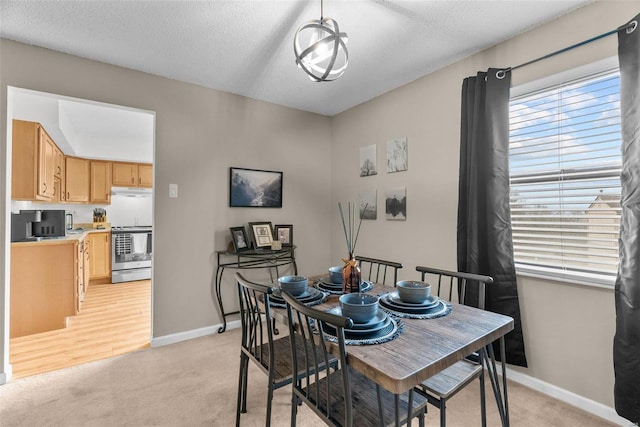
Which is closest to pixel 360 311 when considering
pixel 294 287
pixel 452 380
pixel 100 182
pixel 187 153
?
pixel 294 287

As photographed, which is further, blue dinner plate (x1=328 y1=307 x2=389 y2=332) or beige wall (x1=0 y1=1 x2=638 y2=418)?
beige wall (x1=0 y1=1 x2=638 y2=418)

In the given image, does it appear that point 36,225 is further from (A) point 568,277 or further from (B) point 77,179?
(A) point 568,277

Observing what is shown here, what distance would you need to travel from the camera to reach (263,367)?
62.4 inches

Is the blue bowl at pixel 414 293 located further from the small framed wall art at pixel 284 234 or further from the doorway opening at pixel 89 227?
the doorway opening at pixel 89 227

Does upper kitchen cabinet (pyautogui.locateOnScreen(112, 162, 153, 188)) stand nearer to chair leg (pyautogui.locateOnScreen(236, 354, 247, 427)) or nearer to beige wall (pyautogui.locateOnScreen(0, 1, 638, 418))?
beige wall (pyautogui.locateOnScreen(0, 1, 638, 418))

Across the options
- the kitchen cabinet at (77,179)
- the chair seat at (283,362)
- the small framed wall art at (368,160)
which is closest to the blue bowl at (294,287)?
the chair seat at (283,362)

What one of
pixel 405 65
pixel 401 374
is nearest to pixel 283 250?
pixel 405 65

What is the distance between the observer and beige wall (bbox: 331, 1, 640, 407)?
183 centimetres

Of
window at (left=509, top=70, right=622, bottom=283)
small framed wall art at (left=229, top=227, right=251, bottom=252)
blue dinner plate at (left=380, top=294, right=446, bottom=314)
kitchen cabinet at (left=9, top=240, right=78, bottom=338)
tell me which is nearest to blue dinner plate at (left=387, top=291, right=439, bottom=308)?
blue dinner plate at (left=380, top=294, right=446, bottom=314)

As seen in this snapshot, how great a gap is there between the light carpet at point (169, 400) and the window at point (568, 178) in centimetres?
87

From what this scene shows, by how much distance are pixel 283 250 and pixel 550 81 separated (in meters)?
2.69

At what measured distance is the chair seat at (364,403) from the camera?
1151 mm

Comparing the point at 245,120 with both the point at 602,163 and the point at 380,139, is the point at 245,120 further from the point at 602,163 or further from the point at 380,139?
the point at 602,163

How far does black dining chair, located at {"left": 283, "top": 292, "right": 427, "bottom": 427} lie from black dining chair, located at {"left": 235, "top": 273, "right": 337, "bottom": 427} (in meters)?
0.14
